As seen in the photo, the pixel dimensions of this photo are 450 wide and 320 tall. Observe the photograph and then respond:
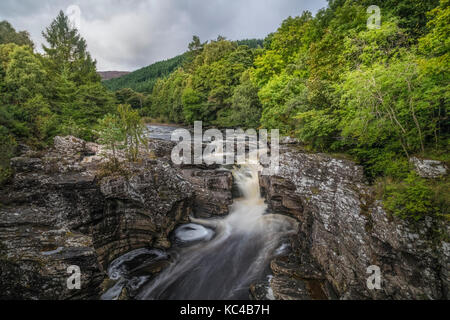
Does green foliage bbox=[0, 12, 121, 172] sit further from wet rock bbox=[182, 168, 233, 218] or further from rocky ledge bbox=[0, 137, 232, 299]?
wet rock bbox=[182, 168, 233, 218]

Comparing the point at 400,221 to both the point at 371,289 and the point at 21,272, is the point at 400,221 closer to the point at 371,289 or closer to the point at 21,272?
the point at 371,289

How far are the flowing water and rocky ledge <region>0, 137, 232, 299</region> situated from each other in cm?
69

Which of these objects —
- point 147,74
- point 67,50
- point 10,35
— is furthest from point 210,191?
point 147,74

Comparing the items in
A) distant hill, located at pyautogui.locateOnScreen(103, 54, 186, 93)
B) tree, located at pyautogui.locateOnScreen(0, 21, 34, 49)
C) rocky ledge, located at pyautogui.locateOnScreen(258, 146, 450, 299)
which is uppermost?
distant hill, located at pyautogui.locateOnScreen(103, 54, 186, 93)

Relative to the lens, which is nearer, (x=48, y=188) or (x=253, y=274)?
(x=48, y=188)

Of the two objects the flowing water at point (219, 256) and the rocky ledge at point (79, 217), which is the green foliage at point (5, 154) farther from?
the flowing water at point (219, 256)

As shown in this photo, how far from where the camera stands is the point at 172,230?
9102 millimetres

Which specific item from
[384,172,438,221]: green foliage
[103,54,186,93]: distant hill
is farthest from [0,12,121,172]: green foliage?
[103,54,186,93]: distant hill

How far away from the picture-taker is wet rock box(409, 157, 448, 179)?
16.2ft

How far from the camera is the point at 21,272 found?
429 centimetres

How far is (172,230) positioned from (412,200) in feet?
28.0

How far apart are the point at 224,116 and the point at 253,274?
1000 inches

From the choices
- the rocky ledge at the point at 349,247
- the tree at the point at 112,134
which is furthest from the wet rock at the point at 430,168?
the tree at the point at 112,134

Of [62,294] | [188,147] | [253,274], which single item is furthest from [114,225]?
[188,147]
